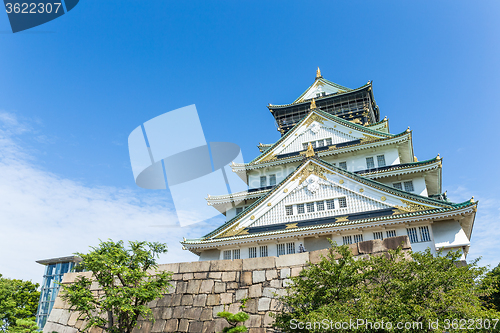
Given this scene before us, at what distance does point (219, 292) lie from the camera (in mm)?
10719

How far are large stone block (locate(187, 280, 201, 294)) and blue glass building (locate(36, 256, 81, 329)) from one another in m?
22.1

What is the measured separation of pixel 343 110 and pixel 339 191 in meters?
17.8

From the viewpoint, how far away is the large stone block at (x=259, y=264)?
34.6ft

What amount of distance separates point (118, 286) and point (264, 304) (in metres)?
4.47

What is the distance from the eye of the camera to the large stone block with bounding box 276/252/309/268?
10.2m

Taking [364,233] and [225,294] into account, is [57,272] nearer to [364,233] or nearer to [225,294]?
[225,294]

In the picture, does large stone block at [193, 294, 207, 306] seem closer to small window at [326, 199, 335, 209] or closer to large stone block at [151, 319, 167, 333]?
large stone block at [151, 319, 167, 333]

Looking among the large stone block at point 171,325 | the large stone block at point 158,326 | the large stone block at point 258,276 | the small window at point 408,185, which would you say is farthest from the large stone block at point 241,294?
the small window at point 408,185

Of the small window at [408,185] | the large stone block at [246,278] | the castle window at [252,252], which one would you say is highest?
the small window at [408,185]

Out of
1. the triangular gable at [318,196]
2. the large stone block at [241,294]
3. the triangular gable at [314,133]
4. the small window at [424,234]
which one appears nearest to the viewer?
the large stone block at [241,294]

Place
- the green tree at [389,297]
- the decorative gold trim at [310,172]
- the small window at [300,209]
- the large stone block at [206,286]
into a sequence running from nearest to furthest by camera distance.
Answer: the green tree at [389,297], the large stone block at [206,286], the small window at [300,209], the decorative gold trim at [310,172]

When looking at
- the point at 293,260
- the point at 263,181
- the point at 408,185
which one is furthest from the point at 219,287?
the point at 408,185

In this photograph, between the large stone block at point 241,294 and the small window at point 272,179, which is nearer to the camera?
the large stone block at point 241,294

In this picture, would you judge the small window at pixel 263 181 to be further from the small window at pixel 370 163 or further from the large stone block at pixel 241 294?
the large stone block at pixel 241 294
